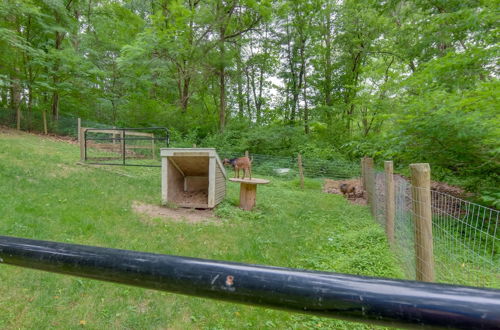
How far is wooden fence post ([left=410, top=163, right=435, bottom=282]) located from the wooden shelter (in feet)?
13.0

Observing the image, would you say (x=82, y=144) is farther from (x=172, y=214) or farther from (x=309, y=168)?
(x=309, y=168)

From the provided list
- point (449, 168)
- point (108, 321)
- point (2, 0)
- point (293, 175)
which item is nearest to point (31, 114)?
point (2, 0)

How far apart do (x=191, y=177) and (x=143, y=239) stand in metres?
3.31

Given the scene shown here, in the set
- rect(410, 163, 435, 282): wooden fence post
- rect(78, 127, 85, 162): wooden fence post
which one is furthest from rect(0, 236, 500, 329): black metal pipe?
rect(78, 127, 85, 162): wooden fence post

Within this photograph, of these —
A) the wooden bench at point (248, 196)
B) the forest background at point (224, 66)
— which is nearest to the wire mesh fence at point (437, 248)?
the wooden bench at point (248, 196)

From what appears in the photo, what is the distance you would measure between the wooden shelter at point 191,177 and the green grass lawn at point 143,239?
382 mm

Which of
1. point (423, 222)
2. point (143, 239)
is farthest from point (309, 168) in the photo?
point (423, 222)

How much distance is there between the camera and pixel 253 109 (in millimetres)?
21156

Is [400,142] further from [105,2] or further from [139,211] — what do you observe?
[105,2]

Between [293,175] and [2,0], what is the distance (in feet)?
40.0

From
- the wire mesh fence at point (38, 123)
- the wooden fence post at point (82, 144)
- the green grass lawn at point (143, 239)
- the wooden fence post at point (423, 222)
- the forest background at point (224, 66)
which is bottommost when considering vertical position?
the green grass lawn at point (143, 239)

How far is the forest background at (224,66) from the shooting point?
1403 cm

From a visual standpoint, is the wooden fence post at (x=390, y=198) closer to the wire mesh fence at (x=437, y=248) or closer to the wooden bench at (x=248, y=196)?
Result: the wire mesh fence at (x=437, y=248)

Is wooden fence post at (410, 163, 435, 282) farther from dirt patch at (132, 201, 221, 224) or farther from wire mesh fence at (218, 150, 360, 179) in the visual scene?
wire mesh fence at (218, 150, 360, 179)
